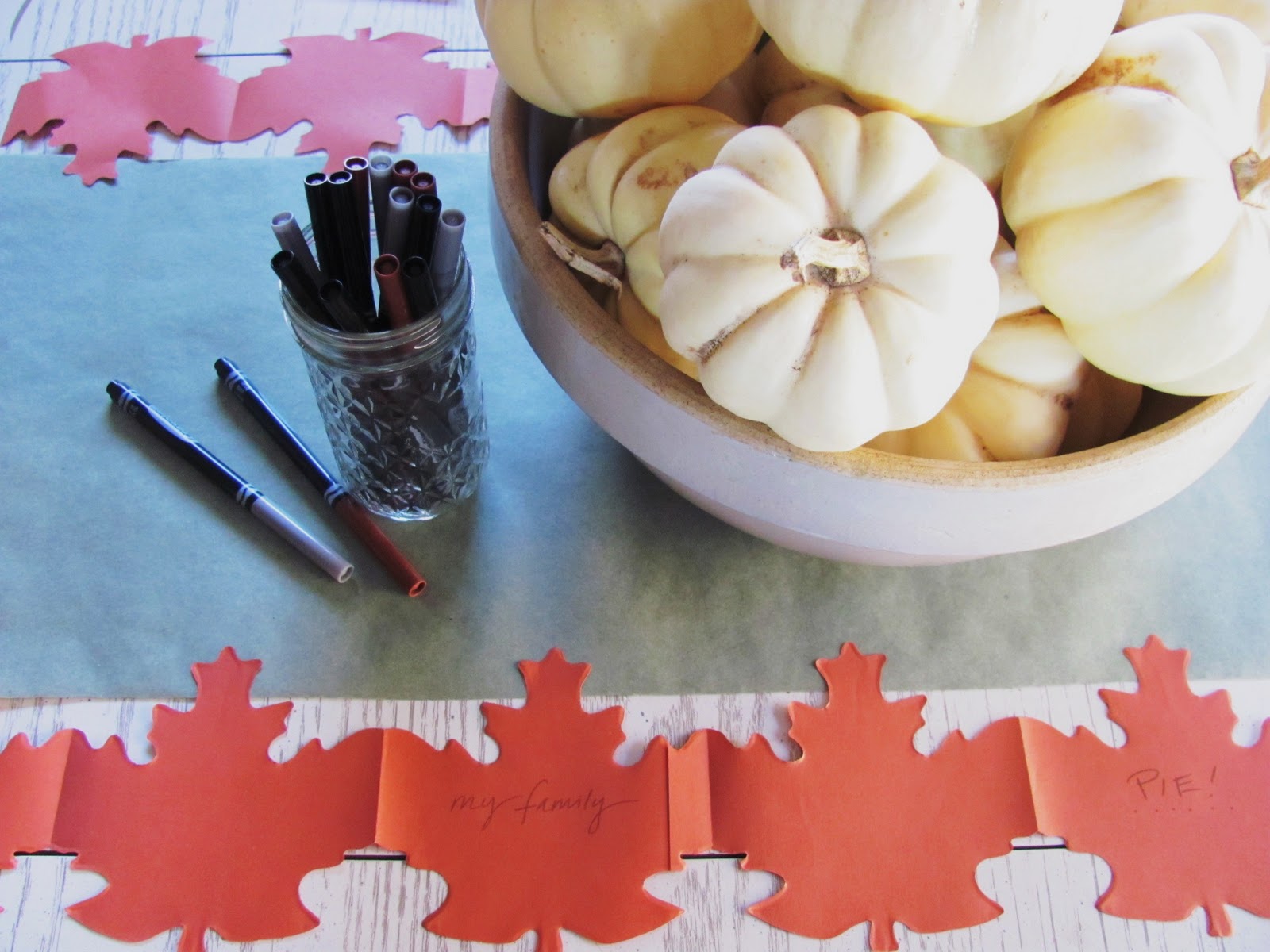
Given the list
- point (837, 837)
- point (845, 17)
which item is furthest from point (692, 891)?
point (845, 17)

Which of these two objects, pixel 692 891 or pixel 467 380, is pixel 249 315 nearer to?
pixel 467 380

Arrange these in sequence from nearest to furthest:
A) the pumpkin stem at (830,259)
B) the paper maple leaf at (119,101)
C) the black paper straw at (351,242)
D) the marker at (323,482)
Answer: the pumpkin stem at (830,259) < the black paper straw at (351,242) < the marker at (323,482) < the paper maple leaf at (119,101)

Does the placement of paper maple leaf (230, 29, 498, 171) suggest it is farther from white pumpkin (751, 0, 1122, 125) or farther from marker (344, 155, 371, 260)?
white pumpkin (751, 0, 1122, 125)

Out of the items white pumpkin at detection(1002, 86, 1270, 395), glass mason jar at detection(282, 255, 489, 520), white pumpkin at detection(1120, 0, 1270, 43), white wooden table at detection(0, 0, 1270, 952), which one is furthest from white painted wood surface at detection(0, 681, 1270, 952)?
white pumpkin at detection(1120, 0, 1270, 43)

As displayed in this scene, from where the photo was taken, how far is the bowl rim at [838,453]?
0.44 m

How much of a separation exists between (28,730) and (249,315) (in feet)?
0.93

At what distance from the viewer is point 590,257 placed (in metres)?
A: 0.49

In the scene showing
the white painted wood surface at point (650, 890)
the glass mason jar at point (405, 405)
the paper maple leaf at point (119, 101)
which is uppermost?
the paper maple leaf at point (119, 101)

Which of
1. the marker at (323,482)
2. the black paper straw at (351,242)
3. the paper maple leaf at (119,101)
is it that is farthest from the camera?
the paper maple leaf at (119,101)

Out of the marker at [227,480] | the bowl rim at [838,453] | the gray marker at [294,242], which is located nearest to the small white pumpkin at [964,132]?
the bowl rim at [838,453]

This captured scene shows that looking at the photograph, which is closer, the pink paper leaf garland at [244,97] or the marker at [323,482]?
the marker at [323,482]

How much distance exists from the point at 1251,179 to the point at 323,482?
484 millimetres

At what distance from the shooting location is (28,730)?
546 mm

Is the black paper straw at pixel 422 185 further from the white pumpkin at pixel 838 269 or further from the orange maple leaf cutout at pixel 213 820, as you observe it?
the orange maple leaf cutout at pixel 213 820
